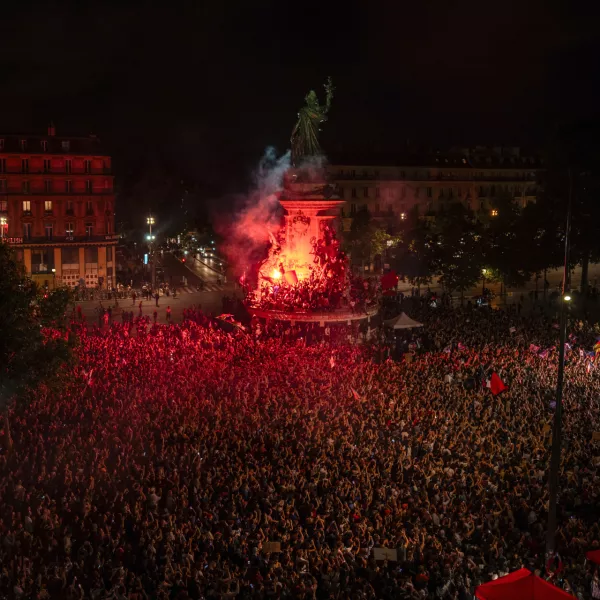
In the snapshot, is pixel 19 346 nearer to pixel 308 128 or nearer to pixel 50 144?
pixel 308 128

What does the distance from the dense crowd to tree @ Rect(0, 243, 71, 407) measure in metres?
1.16

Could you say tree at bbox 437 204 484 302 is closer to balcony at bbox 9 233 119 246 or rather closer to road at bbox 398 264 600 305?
road at bbox 398 264 600 305

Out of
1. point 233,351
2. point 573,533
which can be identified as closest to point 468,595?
point 573,533

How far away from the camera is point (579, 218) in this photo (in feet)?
156

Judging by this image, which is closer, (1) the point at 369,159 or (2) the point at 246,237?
(2) the point at 246,237

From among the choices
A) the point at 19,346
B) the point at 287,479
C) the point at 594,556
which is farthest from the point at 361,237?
the point at 594,556

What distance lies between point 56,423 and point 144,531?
22.6 feet

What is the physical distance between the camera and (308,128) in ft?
132

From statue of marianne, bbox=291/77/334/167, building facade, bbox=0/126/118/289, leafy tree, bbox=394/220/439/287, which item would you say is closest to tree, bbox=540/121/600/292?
leafy tree, bbox=394/220/439/287

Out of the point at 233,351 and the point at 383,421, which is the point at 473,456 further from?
the point at 233,351

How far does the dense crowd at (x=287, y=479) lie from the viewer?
46.2ft

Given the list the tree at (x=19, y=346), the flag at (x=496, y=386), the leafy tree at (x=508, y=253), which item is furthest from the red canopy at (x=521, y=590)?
the leafy tree at (x=508, y=253)

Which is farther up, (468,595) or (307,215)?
(307,215)

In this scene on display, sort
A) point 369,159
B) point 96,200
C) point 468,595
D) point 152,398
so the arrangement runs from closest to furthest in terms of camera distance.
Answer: point 468,595
point 152,398
point 96,200
point 369,159
